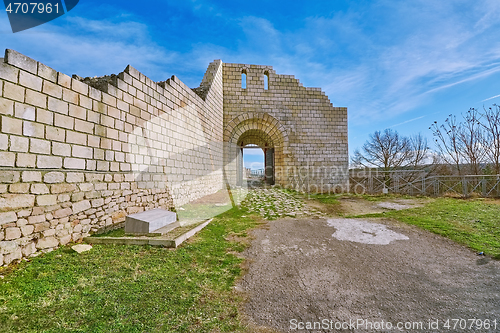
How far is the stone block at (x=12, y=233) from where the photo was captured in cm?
306

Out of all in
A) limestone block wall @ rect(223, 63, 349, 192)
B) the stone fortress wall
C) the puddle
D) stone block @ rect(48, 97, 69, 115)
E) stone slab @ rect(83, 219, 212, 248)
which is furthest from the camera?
limestone block wall @ rect(223, 63, 349, 192)

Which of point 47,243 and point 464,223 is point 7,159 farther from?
point 464,223

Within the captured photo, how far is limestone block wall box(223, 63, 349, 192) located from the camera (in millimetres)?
12812

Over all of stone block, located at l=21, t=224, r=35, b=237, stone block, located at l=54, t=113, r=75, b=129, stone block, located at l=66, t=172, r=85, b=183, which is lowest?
stone block, located at l=21, t=224, r=35, b=237

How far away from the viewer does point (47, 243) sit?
355 cm

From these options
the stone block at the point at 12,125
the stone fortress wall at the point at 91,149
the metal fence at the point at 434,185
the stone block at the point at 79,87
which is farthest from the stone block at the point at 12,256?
the metal fence at the point at 434,185

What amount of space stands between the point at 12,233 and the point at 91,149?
1.82m

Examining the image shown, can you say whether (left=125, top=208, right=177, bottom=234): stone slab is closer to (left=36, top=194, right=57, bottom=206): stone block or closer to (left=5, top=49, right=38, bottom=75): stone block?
(left=36, top=194, right=57, bottom=206): stone block

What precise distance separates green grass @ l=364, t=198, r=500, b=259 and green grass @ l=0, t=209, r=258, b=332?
177 inches

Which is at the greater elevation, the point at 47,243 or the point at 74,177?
the point at 74,177

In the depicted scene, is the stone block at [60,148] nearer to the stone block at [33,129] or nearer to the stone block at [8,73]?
the stone block at [33,129]

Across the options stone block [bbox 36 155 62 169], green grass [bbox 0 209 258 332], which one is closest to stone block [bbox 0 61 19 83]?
stone block [bbox 36 155 62 169]

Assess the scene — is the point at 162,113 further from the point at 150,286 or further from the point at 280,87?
the point at 280,87

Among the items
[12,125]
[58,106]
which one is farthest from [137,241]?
[58,106]
